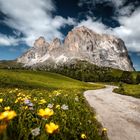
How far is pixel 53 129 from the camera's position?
293 centimetres

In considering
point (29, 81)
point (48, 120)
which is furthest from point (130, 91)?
point (48, 120)

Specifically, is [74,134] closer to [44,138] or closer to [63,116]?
[63,116]

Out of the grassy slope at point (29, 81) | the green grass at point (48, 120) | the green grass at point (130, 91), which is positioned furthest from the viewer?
the grassy slope at point (29, 81)

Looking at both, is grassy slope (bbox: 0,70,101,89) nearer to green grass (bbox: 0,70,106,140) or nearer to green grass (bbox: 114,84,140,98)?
green grass (bbox: 114,84,140,98)

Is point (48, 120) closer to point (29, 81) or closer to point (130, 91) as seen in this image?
point (130, 91)

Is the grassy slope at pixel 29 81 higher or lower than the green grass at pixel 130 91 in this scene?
higher

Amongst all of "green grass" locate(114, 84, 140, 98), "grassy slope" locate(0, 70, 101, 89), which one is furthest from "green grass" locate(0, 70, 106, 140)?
"grassy slope" locate(0, 70, 101, 89)

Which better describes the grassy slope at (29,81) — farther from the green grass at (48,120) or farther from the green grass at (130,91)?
the green grass at (48,120)

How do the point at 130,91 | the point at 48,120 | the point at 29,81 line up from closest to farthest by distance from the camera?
the point at 48,120
the point at 130,91
the point at 29,81

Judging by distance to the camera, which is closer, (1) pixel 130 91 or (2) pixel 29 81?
(1) pixel 130 91

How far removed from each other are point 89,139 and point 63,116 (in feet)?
4.93

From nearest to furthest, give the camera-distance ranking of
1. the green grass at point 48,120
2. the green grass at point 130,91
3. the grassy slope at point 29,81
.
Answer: the green grass at point 48,120 → the green grass at point 130,91 → the grassy slope at point 29,81

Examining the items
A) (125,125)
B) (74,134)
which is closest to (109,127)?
(125,125)

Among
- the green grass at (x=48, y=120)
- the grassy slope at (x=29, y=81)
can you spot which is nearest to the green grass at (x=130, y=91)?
the grassy slope at (x=29, y=81)
